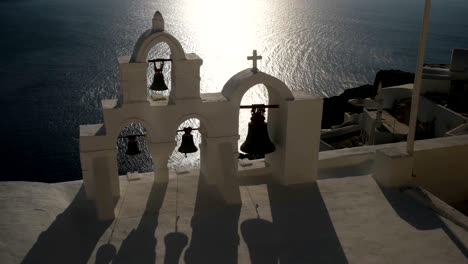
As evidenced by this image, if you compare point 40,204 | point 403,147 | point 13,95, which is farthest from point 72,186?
point 13,95

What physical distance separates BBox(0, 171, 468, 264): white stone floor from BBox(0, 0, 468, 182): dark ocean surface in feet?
80.3

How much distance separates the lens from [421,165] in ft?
30.5

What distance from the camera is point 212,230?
7.28 meters

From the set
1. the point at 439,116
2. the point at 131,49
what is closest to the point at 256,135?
the point at 439,116

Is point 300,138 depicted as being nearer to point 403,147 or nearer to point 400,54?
point 403,147

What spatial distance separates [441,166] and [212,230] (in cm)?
498

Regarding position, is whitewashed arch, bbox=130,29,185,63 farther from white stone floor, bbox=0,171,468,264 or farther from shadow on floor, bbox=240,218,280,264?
shadow on floor, bbox=240,218,280,264

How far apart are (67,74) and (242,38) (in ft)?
109

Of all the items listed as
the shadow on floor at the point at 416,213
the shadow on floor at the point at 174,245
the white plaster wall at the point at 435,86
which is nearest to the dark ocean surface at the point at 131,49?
the white plaster wall at the point at 435,86

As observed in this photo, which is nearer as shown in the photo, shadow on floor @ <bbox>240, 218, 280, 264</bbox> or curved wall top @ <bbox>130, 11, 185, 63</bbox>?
shadow on floor @ <bbox>240, 218, 280, 264</bbox>

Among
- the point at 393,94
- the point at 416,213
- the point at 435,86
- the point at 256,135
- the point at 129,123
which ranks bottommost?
the point at 393,94

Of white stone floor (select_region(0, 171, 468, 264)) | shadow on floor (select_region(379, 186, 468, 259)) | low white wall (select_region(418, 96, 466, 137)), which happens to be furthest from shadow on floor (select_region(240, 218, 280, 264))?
low white wall (select_region(418, 96, 466, 137))

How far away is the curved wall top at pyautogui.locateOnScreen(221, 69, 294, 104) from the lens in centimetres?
804

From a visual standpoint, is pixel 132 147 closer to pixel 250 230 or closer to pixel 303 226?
pixel 250 230
